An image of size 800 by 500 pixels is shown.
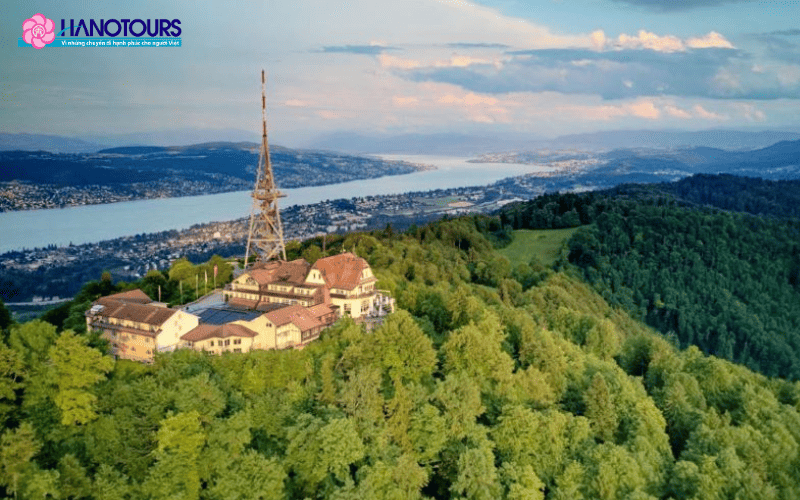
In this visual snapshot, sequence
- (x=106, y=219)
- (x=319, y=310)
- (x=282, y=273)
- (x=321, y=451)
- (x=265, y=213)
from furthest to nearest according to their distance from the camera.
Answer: (x=106, y=219), (x=265, y=213), (x=282, y=273), (x=319, y=310), (x=321, y=451)

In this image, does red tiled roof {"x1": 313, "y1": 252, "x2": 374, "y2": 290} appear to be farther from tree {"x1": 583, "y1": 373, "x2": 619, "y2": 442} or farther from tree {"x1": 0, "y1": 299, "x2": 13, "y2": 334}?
tree {"x1": 0, "y1": 299, "x2": 13, "y2": 334}

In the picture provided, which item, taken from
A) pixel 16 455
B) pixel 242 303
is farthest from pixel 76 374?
pixel 242 303

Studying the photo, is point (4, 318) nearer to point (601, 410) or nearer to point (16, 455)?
point (16, 455)

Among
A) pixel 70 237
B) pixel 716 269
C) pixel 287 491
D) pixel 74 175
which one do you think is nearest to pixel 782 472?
pixel 287 491

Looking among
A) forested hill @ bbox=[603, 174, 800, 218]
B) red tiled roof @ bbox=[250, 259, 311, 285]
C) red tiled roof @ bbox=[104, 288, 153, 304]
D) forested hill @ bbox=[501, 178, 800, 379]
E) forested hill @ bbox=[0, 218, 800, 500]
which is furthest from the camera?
forested hill @ bbox=[603, 174, 800, 218]

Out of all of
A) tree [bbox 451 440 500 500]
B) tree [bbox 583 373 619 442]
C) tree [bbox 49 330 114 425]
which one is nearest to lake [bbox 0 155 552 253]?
tree [bbox 49 330 114 425]
